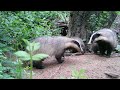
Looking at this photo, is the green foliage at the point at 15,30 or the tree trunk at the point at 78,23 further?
the tree trunk at the point at 78,23

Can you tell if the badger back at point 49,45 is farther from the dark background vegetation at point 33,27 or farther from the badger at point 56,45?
the dark background vegetation at point 33,27

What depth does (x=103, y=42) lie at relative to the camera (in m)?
5.81

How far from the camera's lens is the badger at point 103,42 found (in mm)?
5746

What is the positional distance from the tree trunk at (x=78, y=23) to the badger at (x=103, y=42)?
2.39ft

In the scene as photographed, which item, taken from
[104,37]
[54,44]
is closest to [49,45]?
[54,44]

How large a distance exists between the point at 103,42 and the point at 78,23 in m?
1.00

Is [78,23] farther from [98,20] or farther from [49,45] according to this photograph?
[49,45]

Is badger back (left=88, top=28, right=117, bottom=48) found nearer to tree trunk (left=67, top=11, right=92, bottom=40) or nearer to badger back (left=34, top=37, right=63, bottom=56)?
tree trunk (left=67, top=11, right=92, bottom=40)

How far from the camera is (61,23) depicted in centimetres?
841

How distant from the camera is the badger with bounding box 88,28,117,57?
226 inches

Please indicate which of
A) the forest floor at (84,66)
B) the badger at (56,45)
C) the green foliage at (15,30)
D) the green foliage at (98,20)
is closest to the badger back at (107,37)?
the forest floor at (84,66)

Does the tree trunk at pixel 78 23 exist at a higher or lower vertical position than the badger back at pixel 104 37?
higher

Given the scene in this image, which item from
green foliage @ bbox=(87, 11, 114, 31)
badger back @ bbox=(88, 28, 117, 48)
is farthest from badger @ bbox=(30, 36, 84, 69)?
green foliage @ bbox=(87, 11, 114, 31)
